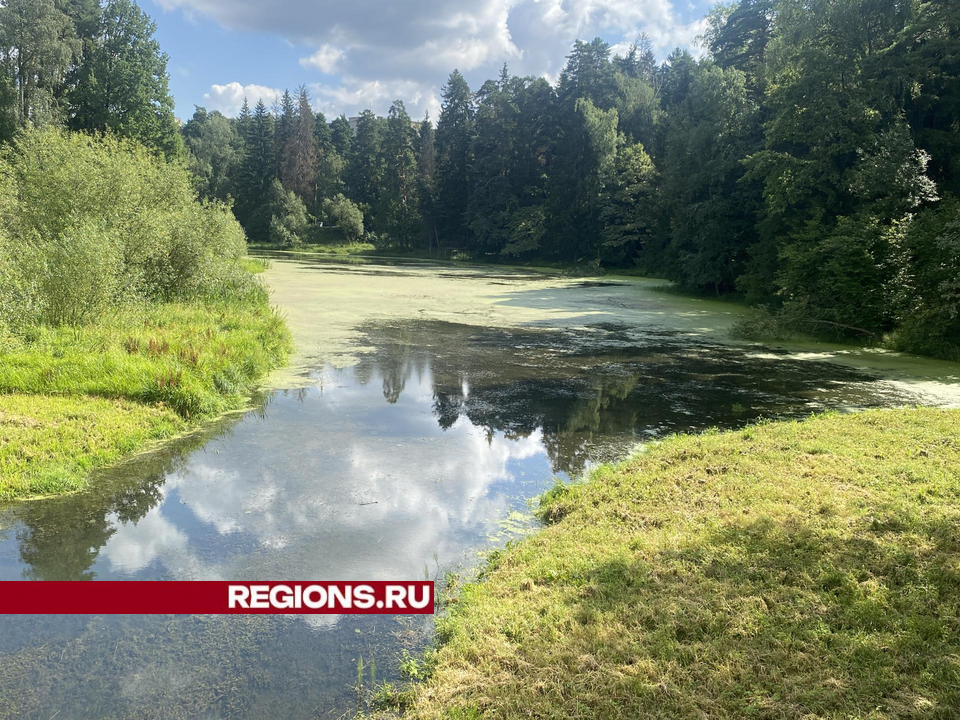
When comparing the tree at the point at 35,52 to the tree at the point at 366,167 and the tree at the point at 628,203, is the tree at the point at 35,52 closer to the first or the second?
the tree at the point at 628,203

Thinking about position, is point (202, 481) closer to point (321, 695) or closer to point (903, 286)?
point (321, 695)

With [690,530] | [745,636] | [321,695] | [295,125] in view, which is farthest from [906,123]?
[295,125]

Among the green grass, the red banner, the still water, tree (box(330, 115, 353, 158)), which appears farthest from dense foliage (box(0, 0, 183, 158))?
tree (box(330, 115, 353, 158))

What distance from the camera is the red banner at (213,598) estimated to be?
14.2 feet

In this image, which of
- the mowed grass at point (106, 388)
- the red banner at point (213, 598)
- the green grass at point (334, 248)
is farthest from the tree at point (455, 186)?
the red banner at point (213, 598)

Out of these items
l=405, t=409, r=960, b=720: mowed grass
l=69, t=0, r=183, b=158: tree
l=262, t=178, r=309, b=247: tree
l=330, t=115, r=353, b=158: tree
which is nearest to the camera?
l=405, t=409, r=960, b=720: mowed grass

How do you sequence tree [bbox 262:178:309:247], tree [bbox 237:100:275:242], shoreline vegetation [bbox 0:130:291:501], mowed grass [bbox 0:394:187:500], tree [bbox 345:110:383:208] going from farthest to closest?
tree [bbox 345:110:383:208] → tree [bbox 237:100:275:242] → tree [bbox 262:178:309:247] → shoreline vegetation [bbox 0:130:291:501] → mowed grass [bbox 0:394:187:500]

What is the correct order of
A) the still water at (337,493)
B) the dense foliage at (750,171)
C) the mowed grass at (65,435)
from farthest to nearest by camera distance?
the dense foliage at (750,171), the mowed grass at (65,435), the still water at (337,493)

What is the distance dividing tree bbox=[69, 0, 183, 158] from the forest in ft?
0.41

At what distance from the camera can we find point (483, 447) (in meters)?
8.16

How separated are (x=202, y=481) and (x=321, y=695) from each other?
3.86m

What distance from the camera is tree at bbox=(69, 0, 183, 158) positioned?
40.5 m

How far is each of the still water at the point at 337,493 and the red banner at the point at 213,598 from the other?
120 millimetres

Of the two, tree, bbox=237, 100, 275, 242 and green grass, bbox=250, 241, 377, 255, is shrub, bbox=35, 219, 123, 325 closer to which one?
green grass, bbox=250, 241, 377, 255
